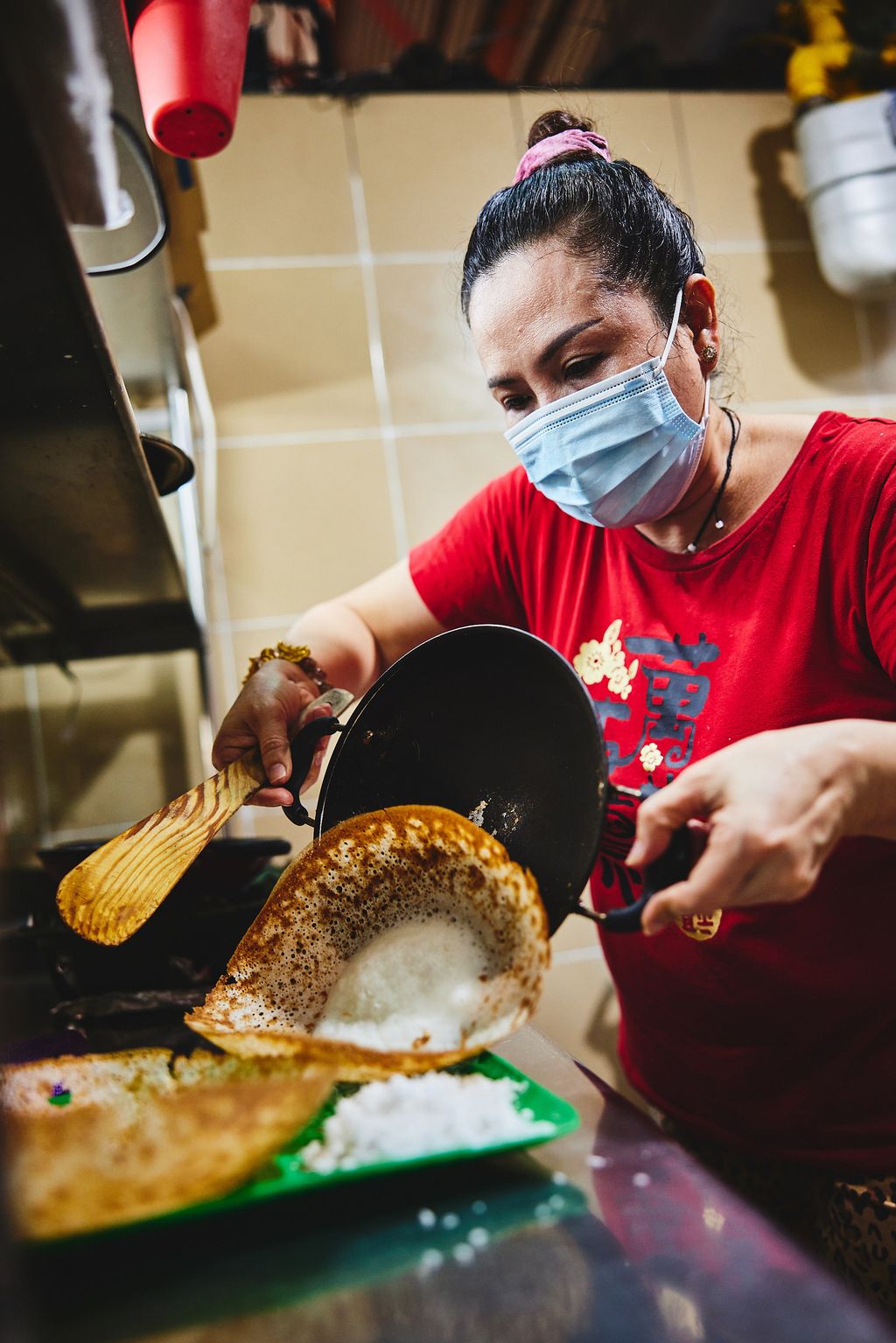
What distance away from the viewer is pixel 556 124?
889mm

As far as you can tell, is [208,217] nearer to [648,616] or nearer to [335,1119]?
[648,616]

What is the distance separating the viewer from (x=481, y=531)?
42.8 inches

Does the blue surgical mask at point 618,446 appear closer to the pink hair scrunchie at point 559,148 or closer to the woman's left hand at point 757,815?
the pink hair scrunchie at point 559,148

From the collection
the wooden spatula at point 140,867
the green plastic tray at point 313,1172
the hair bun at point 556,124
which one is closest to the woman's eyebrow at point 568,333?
the hair bun at point 556,124

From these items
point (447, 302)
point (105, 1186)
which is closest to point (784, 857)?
point (105, 1186)

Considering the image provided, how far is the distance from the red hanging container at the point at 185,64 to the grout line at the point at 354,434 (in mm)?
971

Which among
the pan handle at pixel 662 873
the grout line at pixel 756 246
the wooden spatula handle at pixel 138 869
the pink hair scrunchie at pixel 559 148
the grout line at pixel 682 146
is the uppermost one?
the grout line at pixel 682 146

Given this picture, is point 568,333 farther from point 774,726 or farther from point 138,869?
point 138,869

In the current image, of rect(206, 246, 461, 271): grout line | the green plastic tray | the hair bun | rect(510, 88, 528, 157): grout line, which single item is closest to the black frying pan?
the green plastic tray

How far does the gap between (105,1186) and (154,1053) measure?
0.57ft

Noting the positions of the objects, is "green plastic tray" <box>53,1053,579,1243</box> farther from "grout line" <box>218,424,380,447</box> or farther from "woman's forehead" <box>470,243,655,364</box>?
"grout line" <box>218,424,380,447</box>

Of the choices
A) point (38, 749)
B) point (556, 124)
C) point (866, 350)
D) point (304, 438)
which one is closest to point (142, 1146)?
point (556, 124)

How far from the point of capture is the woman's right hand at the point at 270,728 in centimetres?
81

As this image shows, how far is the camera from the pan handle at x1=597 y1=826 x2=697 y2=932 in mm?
513
